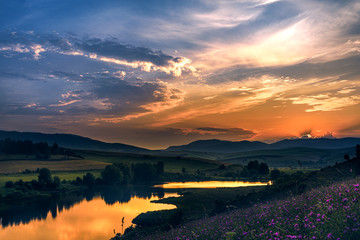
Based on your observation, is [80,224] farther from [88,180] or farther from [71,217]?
[88,180]

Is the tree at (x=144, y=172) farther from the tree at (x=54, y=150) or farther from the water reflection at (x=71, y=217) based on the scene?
the tree at (x=54, y=150)

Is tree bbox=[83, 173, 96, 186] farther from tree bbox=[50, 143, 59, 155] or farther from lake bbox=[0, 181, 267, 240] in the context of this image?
tree bbox=[50, 143, 59, 155]

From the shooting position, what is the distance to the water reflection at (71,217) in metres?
47.0

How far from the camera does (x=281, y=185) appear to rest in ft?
146

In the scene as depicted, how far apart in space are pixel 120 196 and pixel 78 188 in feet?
84.1

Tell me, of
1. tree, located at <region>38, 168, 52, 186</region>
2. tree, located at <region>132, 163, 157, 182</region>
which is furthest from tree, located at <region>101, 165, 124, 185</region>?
tree, located at <region>38, 168, 52, 186</region>

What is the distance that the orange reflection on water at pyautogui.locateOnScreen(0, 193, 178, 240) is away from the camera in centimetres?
4569

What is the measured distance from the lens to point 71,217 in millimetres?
60188

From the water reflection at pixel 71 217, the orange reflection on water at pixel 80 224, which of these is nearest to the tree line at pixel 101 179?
the water reflection at pixel 71 217

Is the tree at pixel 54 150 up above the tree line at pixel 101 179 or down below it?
above

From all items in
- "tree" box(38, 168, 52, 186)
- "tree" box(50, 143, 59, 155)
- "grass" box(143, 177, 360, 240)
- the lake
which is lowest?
the lake

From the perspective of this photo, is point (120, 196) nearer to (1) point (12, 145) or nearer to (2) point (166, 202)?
(2) point (166, 202)

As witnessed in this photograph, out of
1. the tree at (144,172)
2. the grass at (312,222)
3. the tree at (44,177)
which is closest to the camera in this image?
the grass at (312,222)

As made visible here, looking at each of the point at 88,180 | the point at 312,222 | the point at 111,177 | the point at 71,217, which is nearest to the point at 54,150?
the point at 88,180
